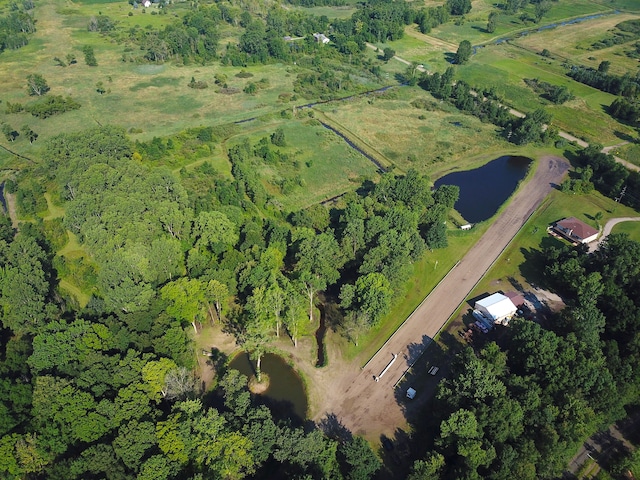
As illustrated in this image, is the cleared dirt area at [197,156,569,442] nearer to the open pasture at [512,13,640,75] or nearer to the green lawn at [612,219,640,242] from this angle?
the green lawn at [612,219,640,242]

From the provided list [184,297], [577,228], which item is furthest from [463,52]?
[184,297]

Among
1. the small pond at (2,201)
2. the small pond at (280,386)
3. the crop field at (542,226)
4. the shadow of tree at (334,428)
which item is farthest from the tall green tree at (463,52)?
the small pond at (2,201)

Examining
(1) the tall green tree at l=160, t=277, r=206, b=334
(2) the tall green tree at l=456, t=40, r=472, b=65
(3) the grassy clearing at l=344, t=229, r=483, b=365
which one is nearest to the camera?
(1) the tall green tree at l=160, t=277, r=206, b=334

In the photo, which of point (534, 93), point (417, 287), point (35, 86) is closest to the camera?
point (417, 287)

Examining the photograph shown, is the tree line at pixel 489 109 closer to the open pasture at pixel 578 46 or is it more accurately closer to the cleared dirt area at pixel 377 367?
the cleared dirt area at pixel 377 367

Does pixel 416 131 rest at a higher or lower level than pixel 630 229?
lower

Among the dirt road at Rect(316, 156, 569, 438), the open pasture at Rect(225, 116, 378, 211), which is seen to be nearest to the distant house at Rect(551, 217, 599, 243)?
the dirt road at Rect(316, 156, 569, 438)

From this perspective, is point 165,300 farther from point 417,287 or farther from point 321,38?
point 321,38
